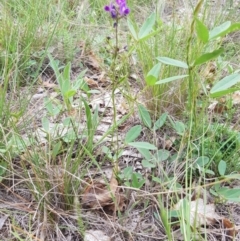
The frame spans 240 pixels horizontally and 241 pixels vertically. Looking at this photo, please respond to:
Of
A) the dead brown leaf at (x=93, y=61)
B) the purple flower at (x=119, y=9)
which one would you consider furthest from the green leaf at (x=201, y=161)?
the dead brown leaf at (x=93, y=61)

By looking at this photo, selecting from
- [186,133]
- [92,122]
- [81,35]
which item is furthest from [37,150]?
[81,35]

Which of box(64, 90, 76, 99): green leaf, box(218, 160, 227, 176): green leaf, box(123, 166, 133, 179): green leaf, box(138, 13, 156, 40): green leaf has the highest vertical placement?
box(138, 13, 156, 40): green leaf

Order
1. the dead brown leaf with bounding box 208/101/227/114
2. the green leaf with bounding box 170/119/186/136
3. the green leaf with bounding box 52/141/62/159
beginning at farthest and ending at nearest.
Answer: the dead brown leaf with bounding box 208/101/227/114, the green leaf with bounding box 170/119/186/136, the green leaf with bounding box 52/141/62/159

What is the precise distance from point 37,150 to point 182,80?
0.59m

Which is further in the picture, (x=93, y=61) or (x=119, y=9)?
(x=93, y=61)

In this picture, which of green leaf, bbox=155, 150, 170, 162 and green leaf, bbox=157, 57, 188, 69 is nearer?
green leaf, bbox=157, 57, 188, 69

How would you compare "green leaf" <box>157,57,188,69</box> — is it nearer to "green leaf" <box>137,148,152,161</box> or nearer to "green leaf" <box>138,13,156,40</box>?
"green leaf" <box>138,13,156,40</box>

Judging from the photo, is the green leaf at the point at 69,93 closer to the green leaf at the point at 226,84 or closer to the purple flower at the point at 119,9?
the purple flower at the point at 119,9

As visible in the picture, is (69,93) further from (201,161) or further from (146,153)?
(201,161)

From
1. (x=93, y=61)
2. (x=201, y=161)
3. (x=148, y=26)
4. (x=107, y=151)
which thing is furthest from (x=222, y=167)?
(x=93, y=61)

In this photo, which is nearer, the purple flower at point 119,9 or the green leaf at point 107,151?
the purple flower at point 119,9

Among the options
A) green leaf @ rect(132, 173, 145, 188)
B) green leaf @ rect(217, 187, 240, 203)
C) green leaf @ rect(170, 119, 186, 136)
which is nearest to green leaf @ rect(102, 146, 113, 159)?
green leaf @ rect(132, 173, 145, 188)

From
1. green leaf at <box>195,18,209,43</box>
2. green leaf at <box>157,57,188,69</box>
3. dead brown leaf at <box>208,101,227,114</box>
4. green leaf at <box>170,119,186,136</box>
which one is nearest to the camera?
green leaf at <box>195,18,209,43</box>

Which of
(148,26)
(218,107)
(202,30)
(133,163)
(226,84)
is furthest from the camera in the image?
(218,107)
